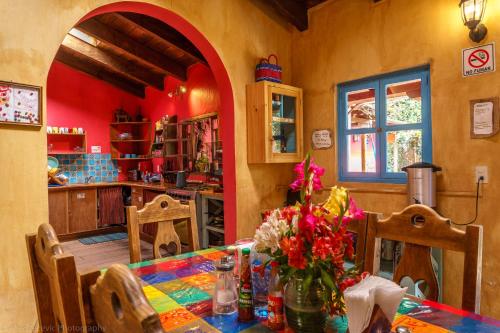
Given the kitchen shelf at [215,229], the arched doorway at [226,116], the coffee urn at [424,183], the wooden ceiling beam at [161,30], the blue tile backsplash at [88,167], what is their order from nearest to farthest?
the coffee urn at [424,183] → the arched doorway at [226,116] → the kitchen shelf at [215,229] → the wooden ceiling beam at [161,30] → the blue tile backsplash at [88,167]

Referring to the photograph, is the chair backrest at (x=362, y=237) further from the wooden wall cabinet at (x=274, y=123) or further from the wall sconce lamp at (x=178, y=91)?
the wall sconce lamp at (x=178, y=91)

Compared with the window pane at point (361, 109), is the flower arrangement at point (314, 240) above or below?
below

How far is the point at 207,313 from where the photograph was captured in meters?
1.08

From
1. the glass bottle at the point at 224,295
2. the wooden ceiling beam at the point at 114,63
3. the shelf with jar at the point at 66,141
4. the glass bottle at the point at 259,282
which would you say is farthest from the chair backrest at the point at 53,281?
the shelf with jar at the point at 66,141

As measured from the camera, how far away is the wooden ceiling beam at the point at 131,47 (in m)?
4.38

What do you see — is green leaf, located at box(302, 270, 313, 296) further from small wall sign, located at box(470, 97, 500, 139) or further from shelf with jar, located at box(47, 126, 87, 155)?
shelf with jar, located at box(47, 126, 87, 155)

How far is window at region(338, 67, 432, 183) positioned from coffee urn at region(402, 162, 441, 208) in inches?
10.1

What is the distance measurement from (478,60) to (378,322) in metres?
2.31

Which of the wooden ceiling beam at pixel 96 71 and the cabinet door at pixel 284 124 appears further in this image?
the wooden ceiling beam at pixel 96 71

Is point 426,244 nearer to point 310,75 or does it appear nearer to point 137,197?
point 310,75

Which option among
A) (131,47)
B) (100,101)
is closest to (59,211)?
(100,101)

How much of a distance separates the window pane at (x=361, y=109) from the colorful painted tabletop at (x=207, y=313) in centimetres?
213

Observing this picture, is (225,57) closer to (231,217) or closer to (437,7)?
(231,217)

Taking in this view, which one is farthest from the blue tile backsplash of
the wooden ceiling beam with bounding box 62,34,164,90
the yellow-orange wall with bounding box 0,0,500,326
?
the yellow-orange wall with bounding box 0,0,500,326
